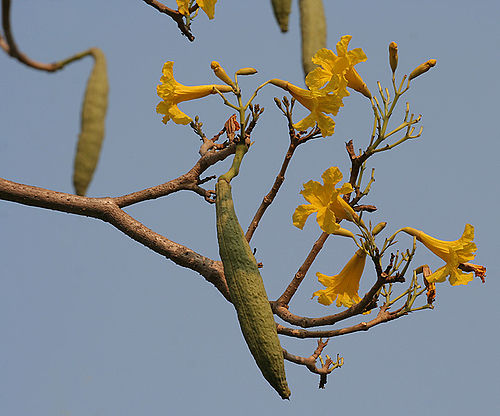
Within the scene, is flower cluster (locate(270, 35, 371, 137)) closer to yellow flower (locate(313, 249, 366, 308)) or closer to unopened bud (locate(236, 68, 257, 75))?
unopened bud (locate(236, 68, 257, 75))

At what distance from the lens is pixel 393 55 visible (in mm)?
2678

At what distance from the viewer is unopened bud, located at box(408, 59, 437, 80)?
2.69m

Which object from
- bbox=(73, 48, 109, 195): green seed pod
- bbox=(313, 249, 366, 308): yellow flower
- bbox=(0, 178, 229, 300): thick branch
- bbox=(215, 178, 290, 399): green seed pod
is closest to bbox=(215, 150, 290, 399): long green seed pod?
bbox=(215, 178, 290, 399): green seed pod

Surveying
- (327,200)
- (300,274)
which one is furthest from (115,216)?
(327,200)

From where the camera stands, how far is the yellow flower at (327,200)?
102 inches

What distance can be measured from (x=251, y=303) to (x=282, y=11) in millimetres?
1332

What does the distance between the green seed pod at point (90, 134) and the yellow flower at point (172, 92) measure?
32 centimetres

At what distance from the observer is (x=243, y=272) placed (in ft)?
7.47

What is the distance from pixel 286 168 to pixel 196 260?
→ 53 centimetres

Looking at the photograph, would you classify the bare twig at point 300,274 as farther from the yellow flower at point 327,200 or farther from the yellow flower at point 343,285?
the yellow flower at point 327,200

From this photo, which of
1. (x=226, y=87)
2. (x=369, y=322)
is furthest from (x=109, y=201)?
(x=369, y=322)

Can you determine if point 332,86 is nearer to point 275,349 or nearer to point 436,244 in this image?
point 436,244

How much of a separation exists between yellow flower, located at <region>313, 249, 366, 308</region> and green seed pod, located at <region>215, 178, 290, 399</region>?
0.56 m

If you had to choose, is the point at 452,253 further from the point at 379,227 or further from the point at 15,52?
the point at 15,52
